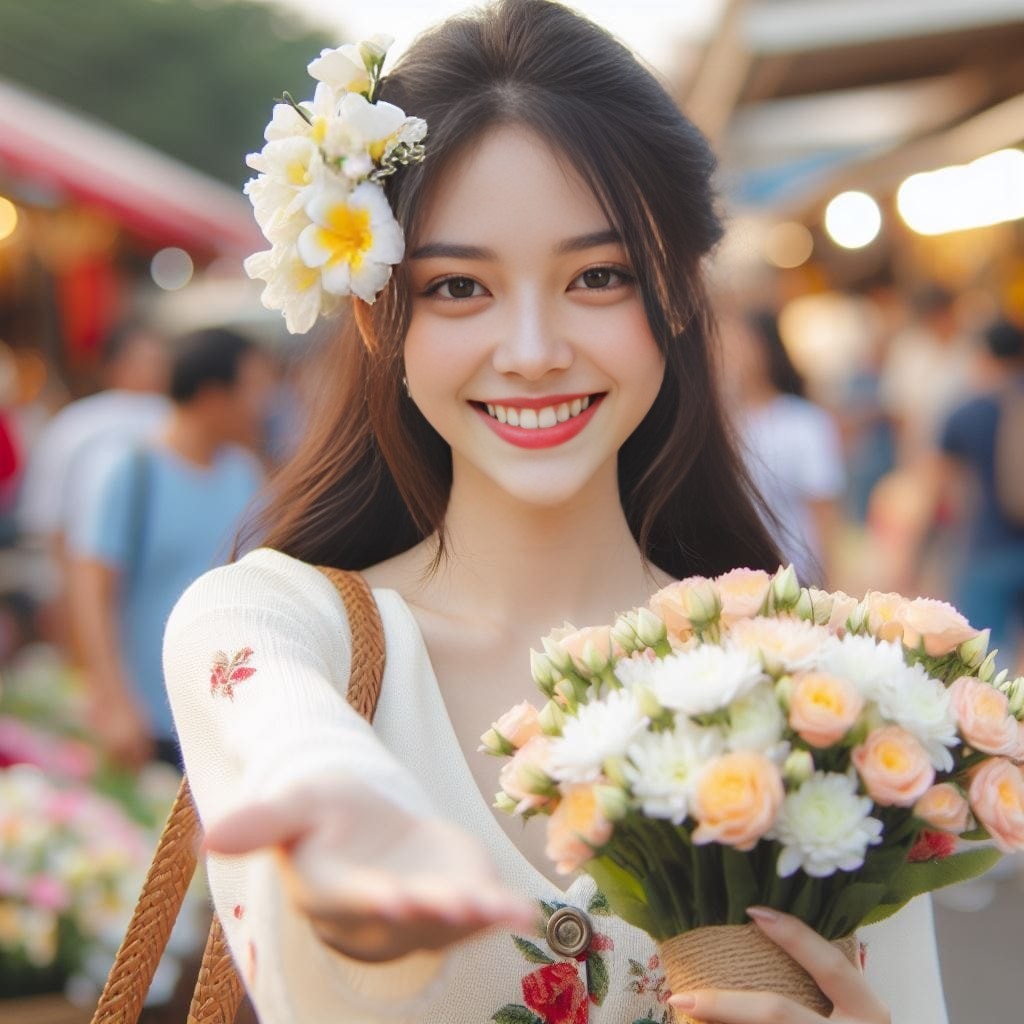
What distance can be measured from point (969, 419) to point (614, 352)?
4.82 m

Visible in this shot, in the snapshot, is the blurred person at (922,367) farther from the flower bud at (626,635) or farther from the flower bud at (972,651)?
the flower bud at (626,635)

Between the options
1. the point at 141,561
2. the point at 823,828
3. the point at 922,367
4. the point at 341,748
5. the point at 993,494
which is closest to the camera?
the point at 341,748

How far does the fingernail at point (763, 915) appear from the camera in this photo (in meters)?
1.52

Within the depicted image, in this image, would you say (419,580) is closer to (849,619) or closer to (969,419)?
(849,619)

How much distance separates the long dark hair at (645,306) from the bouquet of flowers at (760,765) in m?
0.62

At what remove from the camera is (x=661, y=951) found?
163 centimetres

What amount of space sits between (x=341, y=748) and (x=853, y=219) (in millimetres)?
13145

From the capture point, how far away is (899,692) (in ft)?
4.93

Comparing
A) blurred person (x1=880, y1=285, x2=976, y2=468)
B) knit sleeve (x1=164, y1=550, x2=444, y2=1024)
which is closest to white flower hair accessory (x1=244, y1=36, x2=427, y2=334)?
knit sleeve (x1=164, y1=550, x2=444, y2=1024)

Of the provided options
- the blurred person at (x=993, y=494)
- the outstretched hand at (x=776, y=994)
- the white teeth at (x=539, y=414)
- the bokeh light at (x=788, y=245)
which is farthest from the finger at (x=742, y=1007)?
the bokeh light at (x=788, y=245)

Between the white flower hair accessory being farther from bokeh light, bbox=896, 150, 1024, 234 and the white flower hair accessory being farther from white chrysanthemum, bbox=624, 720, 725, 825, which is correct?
bokeh light, bbox=896, 150, 1024, 234

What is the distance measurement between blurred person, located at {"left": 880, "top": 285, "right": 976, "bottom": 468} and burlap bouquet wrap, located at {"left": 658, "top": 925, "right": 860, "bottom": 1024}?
761 cm

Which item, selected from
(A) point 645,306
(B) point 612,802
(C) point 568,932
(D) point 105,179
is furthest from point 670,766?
(D) point 105,179

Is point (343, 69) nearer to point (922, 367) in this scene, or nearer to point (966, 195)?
point (922, 367)
